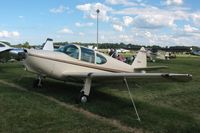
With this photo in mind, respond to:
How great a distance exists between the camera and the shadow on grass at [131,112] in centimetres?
738

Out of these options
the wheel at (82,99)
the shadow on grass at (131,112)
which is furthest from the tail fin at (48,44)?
the wheel at (82,99)

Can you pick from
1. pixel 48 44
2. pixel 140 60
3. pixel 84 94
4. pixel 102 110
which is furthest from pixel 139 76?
pixel 48 44

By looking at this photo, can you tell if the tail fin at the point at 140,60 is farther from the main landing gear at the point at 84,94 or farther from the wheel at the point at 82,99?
the wheel at the point at 82,99

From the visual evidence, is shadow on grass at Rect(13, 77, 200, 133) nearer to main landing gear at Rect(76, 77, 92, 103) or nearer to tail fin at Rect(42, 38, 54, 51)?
main landing gear at Rect(76, 77, 92, 103)

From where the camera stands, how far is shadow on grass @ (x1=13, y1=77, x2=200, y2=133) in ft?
24.2

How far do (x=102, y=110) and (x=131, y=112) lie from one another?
0.82 metres

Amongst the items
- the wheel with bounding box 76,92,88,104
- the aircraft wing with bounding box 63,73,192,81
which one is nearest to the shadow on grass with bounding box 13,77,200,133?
the wheel with bounding box 76,92,88,104

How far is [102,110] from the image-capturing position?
896 cm

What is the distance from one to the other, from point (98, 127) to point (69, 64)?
428 centimetres

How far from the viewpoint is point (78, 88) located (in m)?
13.3

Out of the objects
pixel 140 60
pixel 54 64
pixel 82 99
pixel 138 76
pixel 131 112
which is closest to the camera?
pixel 131 112

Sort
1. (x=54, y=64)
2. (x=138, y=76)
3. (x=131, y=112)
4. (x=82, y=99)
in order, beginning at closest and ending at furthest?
(x=131, y=112), (x=138, y=76), (x=82, y=99), (x=54, y=64)

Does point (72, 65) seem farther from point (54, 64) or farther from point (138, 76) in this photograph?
point (138, 76)

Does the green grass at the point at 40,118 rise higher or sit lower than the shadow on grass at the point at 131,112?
higher
